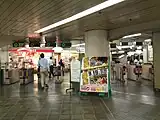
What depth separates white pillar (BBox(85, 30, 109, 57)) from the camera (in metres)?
9.89

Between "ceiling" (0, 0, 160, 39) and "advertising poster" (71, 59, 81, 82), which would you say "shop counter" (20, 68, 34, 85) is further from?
"ceiling" (0, 0, 160, 39)

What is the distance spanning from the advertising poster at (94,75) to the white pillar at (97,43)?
41.1 inches

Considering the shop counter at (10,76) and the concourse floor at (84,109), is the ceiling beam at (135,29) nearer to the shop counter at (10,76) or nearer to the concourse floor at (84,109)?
the concourse floor at (84,109)

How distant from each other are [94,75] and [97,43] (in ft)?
5.90

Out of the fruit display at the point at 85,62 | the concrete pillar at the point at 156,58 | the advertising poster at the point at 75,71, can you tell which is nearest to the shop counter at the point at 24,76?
the advertising poster at the point at 75,71

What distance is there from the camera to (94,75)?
869 centimetres

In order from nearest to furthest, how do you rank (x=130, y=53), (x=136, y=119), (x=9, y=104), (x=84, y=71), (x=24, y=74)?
(x=136, y=119) → (x=9, y=104) → (x=84, y=71) → (x=24, y=74) → (x=130, y=53)

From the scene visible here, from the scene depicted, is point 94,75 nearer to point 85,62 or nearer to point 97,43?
point 85,62

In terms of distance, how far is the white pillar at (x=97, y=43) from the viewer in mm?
9891

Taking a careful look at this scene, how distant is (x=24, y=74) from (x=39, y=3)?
8457 millimetres

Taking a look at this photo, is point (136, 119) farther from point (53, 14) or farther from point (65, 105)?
point (53, 14)

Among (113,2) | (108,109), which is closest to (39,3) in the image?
(113,2)

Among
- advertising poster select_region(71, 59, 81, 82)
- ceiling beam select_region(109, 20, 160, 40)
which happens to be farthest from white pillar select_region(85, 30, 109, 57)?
advertising poster select_region(71, 59, 81, 82)

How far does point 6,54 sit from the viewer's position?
2403 centimetres
